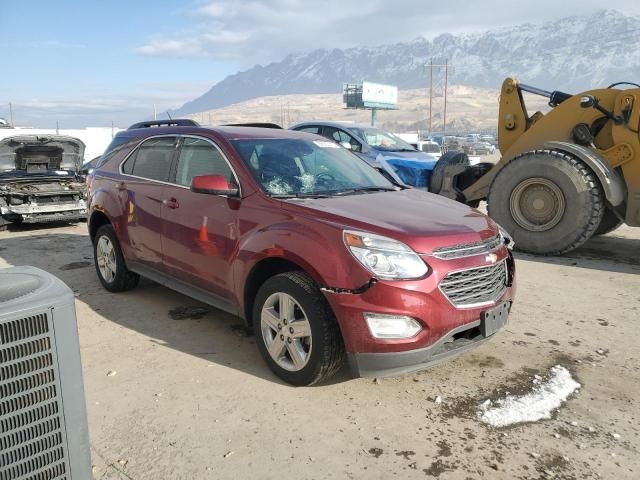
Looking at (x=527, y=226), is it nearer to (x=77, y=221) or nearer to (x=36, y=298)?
(x=36, y=298)

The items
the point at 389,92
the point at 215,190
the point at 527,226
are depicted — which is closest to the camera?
the point at 215,190

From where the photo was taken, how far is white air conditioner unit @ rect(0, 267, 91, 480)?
1641 millimetres

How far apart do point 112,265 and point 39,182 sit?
5067 mm

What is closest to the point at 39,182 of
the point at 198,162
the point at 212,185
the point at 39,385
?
the point at 198,162

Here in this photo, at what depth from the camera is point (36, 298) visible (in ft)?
5.59

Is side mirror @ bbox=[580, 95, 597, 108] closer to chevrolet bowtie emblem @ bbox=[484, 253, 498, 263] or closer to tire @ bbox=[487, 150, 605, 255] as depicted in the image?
tire @ bbox=[487, 150, 605, 255]

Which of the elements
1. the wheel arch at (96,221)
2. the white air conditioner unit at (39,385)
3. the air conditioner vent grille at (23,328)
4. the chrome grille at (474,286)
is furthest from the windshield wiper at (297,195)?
the wheel arch at (96,221)

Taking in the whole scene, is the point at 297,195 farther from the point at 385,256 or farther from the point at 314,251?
the point at 385,256

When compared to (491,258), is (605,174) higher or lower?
higher

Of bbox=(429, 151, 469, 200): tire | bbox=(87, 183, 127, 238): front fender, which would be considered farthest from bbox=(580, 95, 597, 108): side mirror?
bbox=(87, 183, 127, 238): front fender

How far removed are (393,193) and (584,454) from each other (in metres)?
2.22

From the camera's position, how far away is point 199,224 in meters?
4.13

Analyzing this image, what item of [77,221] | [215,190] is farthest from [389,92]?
[215,190]

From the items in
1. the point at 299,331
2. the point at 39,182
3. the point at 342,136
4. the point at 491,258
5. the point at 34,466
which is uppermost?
the point at 342,136
